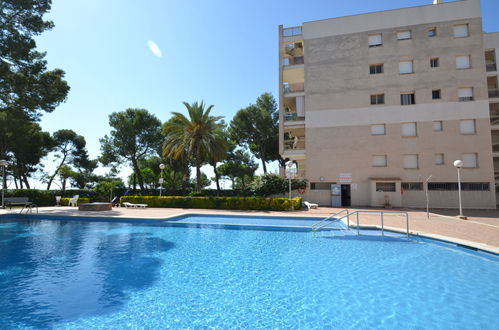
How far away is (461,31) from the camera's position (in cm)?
2162

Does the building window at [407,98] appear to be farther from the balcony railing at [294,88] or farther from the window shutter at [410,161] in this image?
the balcony railing at [294,88]

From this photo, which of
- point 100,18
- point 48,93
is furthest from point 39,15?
point 100,18

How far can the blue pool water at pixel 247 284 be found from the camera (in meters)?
4.04

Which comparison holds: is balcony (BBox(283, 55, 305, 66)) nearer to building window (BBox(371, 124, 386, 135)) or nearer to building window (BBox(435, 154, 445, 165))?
building window (BBox(371, 124, 386, 135))

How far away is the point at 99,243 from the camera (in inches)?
355

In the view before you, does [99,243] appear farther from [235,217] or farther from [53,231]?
[235,217]

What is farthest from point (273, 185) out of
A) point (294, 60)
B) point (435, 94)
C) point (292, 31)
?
point (435, 94)

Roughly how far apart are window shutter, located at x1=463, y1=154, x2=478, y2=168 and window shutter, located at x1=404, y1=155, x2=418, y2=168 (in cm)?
368

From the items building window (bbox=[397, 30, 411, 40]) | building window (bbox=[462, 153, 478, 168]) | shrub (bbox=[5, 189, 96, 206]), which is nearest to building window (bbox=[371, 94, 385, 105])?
building window (bbox=[397, 30, 411, 40])

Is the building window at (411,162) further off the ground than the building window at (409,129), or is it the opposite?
the building window at (409,129)

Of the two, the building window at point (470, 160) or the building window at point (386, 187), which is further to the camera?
the building window at point (386, 187)

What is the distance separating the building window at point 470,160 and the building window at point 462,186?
1.53m

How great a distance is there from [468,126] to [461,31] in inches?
336

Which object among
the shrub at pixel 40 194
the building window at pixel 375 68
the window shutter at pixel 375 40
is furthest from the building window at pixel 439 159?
the shrub at pixel 40 194
